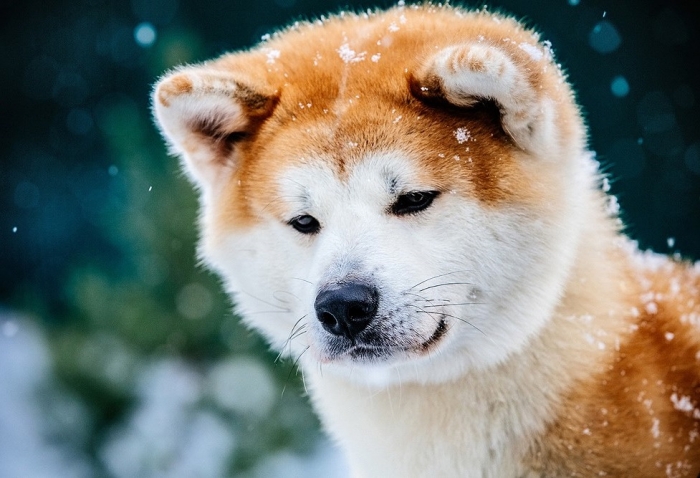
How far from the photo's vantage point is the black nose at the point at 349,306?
6.73 ft

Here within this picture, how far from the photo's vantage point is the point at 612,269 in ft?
7.80

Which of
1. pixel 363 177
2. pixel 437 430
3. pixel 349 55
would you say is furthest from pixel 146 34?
pixel 437 430

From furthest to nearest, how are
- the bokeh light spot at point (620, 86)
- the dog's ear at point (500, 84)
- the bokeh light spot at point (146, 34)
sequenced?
1. the bokeh light spot at point (146, 34)
2. the bokeh light spot at point (620, 86)
3. the dog's ear at point (500, 84)

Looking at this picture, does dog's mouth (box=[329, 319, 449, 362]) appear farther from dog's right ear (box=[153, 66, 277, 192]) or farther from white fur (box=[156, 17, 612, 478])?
dog's right ear (box=[153, 66, 277, 192])

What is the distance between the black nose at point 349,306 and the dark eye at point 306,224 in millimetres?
330

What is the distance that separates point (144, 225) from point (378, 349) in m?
2.99

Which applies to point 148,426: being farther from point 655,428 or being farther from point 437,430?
point 655,428

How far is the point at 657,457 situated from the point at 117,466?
3491 millimetres

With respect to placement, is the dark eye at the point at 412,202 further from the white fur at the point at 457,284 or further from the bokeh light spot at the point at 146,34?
the bokeh light spot at the point at 146,34

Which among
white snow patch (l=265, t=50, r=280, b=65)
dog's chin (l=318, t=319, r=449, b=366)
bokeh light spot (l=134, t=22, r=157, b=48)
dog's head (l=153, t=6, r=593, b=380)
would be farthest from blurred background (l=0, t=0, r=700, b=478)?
dog's chin (l=318, t=319, r=449, b=366)

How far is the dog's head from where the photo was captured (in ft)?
6.95

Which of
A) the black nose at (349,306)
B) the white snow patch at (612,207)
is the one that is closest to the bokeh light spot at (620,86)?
the white snow patch at (612,207)

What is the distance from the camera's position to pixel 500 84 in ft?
6.77

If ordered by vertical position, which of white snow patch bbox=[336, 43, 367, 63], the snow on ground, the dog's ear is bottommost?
the snow on ground
